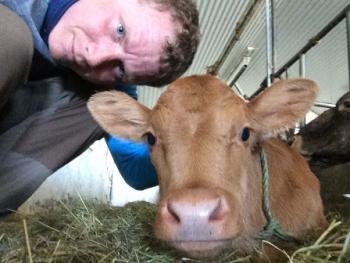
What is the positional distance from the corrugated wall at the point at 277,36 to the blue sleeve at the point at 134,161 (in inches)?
132

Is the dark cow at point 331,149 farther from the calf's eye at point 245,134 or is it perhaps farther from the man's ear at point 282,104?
the calf's eye at point 245,134

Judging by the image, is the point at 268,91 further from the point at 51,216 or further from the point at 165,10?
the point at 51,216

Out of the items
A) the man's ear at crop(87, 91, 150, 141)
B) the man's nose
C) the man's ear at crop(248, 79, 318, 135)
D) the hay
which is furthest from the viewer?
the man's ear at crop(87, 91, 150, 141)

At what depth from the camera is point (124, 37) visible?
319 cm

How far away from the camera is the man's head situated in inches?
122

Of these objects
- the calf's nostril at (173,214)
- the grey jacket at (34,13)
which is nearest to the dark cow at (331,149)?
the calf's nostril at (173,214)

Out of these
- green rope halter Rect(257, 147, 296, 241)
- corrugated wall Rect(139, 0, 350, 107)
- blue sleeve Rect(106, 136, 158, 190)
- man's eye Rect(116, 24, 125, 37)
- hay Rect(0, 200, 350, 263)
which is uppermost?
corrugated wall Rect(139, 0, 350, 107)

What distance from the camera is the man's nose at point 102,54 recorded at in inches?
122

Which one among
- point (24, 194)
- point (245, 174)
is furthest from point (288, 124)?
point (24, 194)

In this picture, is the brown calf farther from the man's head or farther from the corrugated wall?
the corrugated wall

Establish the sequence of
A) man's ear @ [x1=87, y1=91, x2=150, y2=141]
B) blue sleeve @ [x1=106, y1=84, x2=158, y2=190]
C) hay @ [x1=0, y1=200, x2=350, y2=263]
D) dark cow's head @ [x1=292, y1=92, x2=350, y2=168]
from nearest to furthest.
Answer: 1. hay @ [x1=0, y1=200, x2=350, y2=263]
2. man's ear @ [x1=87, y1=91, x2=150, y2=141]
3. blue sleeve @ [x1=106, y1=84, x2=158, y2=190]
4. dark cow's head @ [x1=292, y1=92, x2=350, y2=168]

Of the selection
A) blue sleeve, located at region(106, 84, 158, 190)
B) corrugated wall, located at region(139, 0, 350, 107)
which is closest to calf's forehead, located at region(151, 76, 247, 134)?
blue sleeve, located at region(106, 84, 158, 190)

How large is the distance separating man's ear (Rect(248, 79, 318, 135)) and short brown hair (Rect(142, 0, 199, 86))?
592 mm

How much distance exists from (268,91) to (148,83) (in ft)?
2.91
